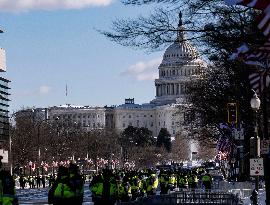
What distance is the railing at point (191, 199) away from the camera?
2642cm

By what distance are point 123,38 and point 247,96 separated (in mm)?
22516

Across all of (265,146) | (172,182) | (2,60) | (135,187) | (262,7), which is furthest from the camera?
(2,60)

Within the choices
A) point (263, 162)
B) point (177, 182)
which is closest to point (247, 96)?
point (177, 182)

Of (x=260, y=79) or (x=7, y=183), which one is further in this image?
(x=260, y=79)

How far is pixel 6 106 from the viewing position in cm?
9288

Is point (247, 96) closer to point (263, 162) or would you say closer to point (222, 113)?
point (222, 113)

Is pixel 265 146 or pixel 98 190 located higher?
pixel 265 146

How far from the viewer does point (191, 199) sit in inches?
1156

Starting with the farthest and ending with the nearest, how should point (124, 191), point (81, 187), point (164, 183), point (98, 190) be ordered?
point (164, 183)
point (124, 191)
point (98, 190)
point (81, 187)

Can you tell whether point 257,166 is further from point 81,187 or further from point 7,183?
point 7,183

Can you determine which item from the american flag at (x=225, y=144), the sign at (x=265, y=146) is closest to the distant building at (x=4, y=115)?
the american flag at (x=225, y=144)

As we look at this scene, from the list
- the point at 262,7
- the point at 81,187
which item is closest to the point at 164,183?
the point at 81,187

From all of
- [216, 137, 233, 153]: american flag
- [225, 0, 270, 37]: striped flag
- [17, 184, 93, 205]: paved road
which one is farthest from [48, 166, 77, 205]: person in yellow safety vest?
[216, 137, 233, 153]: american flag

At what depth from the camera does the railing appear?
26.4 metres
